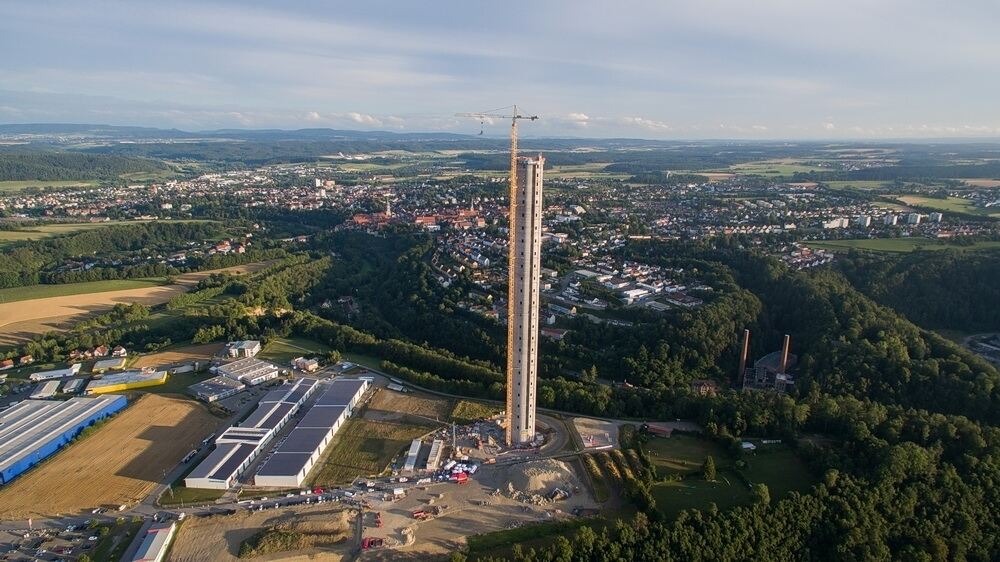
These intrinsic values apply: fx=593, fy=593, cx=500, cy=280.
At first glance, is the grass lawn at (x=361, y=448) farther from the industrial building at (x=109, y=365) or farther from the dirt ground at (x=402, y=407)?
the industrial building at (x=109, y=365)

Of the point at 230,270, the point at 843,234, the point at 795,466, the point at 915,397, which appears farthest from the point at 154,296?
the point at 843,234

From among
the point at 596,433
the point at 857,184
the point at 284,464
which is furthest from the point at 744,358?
the point at 857,184

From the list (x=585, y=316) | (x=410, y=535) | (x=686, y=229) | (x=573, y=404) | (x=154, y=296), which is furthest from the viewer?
(x=686, y=229)

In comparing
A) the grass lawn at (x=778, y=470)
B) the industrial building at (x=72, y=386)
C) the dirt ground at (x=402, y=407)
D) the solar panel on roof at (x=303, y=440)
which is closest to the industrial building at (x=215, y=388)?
the industrial building at (x=72, y=386)

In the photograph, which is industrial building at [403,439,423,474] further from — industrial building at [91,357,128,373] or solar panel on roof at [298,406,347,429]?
industrial building at [91,357,128,373]

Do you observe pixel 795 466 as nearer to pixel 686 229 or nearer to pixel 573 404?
pixel 573 404

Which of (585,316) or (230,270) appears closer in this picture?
(585,316)

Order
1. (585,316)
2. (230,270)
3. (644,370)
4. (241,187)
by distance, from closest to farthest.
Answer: (644,370), (585,316), (230,270), (241,187)
